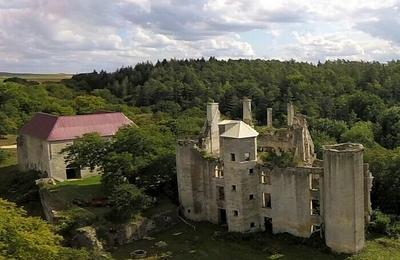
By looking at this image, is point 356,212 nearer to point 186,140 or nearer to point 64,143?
point 186,140

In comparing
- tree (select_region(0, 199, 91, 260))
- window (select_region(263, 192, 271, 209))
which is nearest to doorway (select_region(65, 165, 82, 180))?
window (select_region(263, 192, 271, 209))

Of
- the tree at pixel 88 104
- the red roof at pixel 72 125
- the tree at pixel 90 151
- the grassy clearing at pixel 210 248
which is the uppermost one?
the tree at pixel 88 104

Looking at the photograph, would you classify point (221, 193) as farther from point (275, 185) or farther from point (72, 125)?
point (72, 125)

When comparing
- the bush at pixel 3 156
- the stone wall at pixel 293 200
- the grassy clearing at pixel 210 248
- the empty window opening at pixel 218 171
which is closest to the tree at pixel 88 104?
the bush at pixel 3 156

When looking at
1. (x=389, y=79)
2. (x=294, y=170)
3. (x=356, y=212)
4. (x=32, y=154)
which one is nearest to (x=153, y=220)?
(x=294, y=170)

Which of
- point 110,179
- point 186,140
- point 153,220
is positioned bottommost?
point 153,220

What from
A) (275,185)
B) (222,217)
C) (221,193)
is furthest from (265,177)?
(222,217)

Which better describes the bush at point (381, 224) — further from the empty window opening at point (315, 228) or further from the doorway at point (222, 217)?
the doorway at point (222, 217)
